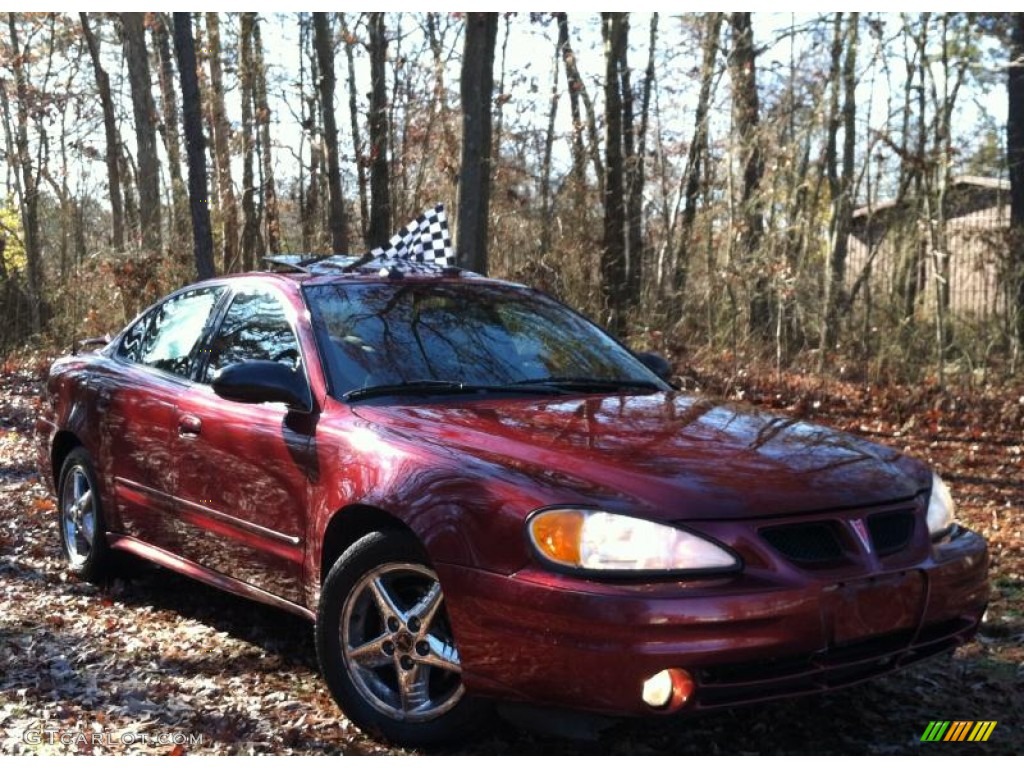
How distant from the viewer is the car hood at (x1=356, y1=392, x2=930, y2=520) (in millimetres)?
3117

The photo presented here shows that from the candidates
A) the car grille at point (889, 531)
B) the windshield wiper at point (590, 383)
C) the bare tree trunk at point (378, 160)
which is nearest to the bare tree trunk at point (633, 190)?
the bare tree trunk at point (378, 160)

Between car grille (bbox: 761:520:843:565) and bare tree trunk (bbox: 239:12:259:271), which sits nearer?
car grille (bbox: 761:520:843:565)

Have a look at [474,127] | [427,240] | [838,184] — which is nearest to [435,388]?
[427,240]

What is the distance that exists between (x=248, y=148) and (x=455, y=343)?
921 inches

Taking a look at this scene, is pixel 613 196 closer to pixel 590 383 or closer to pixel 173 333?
pixel 173 333

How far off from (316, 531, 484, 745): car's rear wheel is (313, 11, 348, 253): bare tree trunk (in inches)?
544

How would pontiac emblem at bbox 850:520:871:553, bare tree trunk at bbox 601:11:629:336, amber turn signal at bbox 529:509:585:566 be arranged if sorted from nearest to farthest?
amber turn signal at bbox 529:509:585:566, pontiac emblem at bbox 850:520:871:553, bare tree trunk at bbox 601:11:629:336

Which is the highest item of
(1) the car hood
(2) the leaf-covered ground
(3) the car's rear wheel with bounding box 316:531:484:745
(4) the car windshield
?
(4) the car windshield

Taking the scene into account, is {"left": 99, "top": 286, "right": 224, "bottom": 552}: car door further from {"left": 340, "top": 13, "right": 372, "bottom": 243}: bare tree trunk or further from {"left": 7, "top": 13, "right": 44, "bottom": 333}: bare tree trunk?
{"left": 340, "top": 13, "right": 372, "bottom": 243}: bare tree trunk

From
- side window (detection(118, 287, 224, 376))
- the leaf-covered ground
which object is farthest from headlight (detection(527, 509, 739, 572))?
side window (detection(118, 287, 224, 376))

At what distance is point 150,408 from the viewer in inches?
197

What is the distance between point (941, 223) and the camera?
13.2 m
